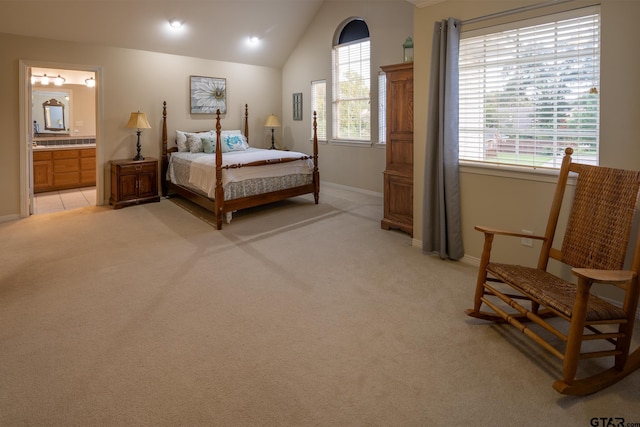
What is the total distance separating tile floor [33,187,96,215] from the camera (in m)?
6.10

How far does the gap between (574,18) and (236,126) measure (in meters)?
5.98

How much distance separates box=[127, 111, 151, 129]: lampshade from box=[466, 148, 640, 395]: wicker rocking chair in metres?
5.43

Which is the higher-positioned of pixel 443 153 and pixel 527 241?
pixel 443 153

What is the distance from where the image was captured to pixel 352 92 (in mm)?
7094

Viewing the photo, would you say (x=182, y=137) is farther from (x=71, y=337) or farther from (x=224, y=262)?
(x=71, y=337)

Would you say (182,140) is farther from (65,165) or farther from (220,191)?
(65,165)

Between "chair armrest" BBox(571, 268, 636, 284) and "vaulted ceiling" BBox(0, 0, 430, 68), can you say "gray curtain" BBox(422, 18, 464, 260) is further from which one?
"vaulted ceiling" BBox(0, 0, 430, 68)

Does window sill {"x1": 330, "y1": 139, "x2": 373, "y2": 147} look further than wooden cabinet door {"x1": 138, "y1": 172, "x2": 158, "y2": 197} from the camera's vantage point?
Yes

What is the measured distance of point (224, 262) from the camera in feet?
12.5

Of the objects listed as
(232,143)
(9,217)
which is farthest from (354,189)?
(9,217)

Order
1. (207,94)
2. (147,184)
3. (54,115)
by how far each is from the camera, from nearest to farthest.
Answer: (147,184) → (207,94) → (54,115)

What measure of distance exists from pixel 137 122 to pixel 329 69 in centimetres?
350

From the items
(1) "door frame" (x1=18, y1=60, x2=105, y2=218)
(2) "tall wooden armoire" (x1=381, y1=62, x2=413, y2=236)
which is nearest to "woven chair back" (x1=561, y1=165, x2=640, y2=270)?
(2) "tall wooden armoire" (x1=381, y1=62, x2=413, y2=236)

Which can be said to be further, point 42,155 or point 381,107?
point 42,155
